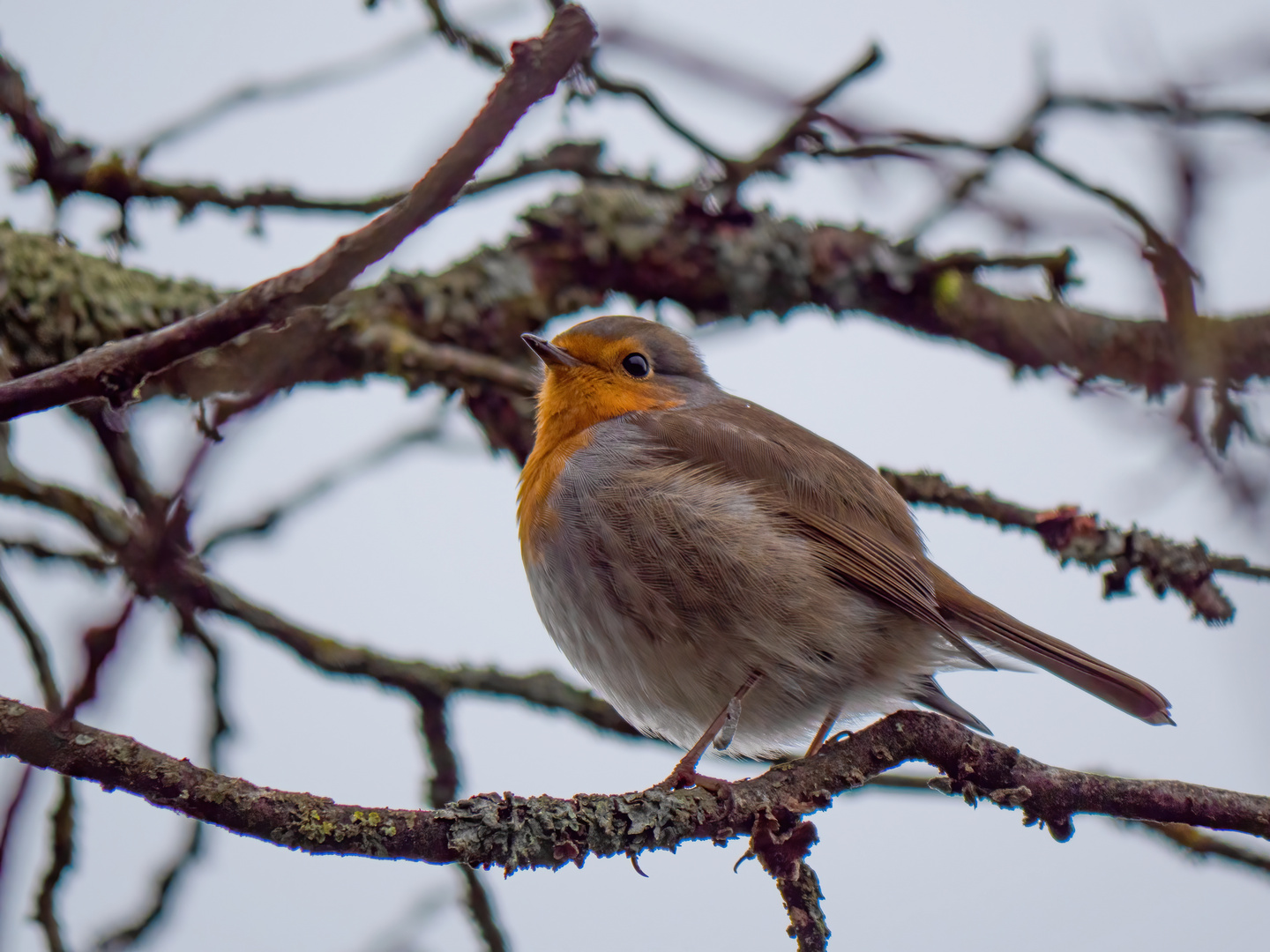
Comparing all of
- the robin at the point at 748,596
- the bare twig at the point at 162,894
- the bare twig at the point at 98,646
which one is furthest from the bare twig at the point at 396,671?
the bare twig at the point at 98,646

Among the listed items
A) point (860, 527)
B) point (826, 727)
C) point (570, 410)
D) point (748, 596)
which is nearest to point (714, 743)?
point (748, 596)

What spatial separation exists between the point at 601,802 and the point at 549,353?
6.40ft

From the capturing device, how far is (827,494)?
323 centimetres

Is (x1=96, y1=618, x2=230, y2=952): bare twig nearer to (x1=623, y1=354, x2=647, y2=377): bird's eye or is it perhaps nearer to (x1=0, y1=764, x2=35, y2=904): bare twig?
(x1=623, y1=354, x2=647, y2=377): bird's eye

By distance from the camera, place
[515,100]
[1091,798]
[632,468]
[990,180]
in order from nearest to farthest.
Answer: [515,100] < [1091,798] < [632,468] < [990,180]

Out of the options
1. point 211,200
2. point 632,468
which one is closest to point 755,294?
point 632,468

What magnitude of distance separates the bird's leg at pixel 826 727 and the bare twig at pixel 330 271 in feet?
6.36

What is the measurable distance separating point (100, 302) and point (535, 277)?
1491 mm

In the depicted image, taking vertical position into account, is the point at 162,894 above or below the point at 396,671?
below

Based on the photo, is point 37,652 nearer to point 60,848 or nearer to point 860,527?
point 60,848

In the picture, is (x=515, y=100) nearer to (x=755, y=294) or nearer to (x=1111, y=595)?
(x=1111, y=595)

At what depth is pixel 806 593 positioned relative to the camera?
292 centimetres

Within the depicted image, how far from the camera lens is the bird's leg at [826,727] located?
122 inches

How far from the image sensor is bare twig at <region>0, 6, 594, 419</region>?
1.54m
